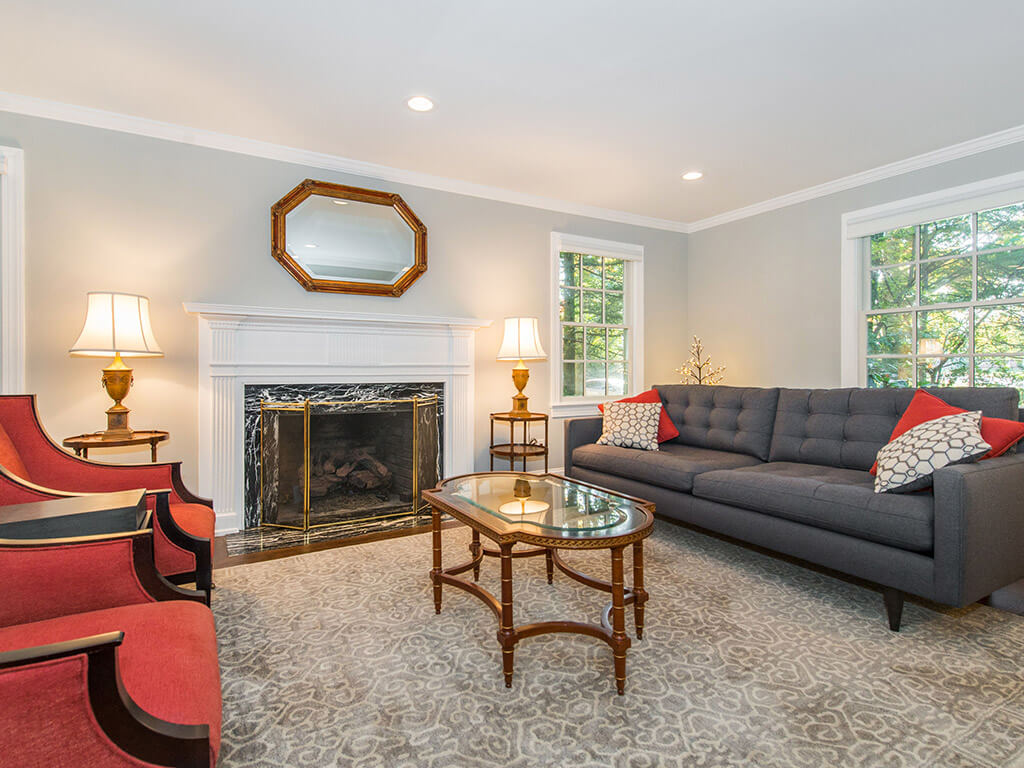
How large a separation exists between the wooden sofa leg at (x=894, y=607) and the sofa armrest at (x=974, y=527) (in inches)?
5.9

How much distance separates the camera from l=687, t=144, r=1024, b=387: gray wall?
4152 millimetres

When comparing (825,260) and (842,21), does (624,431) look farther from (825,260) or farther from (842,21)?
(842,21)

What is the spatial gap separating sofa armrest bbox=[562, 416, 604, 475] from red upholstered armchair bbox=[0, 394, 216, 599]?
8.06 ft

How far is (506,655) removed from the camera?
1797 mm

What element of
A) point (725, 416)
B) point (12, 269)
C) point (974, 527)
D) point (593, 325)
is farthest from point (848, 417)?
point (12, 269)

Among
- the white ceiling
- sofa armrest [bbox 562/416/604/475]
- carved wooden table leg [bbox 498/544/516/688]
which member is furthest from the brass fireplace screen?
carved wooden table leg [bbox 498/544/516/688]

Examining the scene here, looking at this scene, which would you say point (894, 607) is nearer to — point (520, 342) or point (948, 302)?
point (948, 302)

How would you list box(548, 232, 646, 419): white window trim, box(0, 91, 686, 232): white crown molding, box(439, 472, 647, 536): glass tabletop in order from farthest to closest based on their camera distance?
box(548, 232, 646, 419): white window trim < box(0, 91, 686, 232): white crown molding < box(439, 472, 647, 536): glass tabletop

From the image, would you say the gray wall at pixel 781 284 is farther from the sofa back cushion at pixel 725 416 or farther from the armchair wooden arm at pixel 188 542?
the armchair wooden arm at pixel 188 542

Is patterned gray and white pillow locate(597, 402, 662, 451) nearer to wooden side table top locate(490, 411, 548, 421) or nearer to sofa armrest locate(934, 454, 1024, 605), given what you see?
wooden side table top locate(490, 411, 548, 421)

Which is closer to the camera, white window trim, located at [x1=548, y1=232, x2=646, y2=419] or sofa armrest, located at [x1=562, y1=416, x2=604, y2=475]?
sofa armrest, located at [x1=562, y1=416, x2=604, y2=475]

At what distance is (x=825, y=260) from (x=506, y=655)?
13.3 ft

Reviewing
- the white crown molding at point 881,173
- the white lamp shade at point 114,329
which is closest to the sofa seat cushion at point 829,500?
the white crown molding at point 881,173

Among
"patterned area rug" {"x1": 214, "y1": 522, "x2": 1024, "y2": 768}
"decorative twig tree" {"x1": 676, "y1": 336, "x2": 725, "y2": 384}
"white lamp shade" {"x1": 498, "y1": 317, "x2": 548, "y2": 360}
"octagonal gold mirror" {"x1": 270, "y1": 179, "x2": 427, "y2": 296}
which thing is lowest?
Answer: "patterned area rug" {"x1": 214, "y1": 522, "x2": 1024, "y2": 768}
